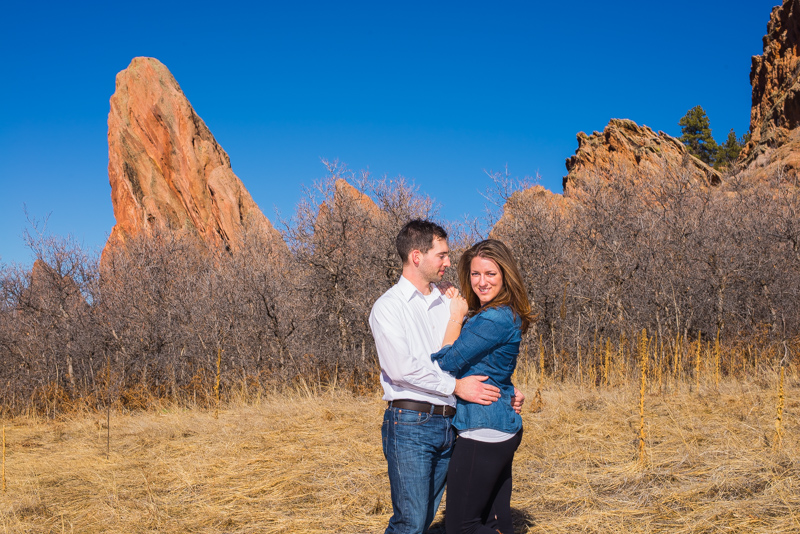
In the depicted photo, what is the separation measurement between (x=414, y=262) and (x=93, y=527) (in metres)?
3.48

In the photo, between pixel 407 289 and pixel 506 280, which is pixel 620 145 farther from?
pixel 407 289

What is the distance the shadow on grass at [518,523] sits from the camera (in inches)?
144

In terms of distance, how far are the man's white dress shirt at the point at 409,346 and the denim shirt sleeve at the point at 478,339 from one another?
3.4 inches

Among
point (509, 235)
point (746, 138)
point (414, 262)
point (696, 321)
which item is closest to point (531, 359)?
point (509, 235)

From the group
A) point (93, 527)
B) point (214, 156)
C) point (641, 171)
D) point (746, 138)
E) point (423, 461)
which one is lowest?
point (93, 527)

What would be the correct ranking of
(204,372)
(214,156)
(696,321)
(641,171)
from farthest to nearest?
1. (214,156)
2. (641,171)
3. (204,372)
4. (696,321)

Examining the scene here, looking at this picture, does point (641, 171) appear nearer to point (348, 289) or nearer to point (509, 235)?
point (509, 235)

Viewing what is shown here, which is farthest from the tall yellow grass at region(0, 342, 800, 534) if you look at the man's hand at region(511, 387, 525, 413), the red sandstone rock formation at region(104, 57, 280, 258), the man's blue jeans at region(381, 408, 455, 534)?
the red sandstone rock formation at region(104, 57, 280, 258)

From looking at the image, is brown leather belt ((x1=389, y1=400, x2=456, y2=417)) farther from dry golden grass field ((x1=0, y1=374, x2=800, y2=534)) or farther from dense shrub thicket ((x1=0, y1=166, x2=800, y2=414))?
dense shrub thicket ((x1=0, y1=166, x2=800, y2=414))

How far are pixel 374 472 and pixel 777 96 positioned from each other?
4250 centimetres

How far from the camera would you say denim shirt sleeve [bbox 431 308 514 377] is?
2168mm

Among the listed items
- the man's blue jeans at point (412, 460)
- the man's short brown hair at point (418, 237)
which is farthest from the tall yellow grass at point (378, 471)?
the man's short brown hair at point (418, 237)

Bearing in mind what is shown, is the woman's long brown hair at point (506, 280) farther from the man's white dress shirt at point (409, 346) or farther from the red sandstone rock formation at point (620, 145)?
the red sandstone rock formation at point (620, 145)

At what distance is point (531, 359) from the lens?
13211 millimetres
